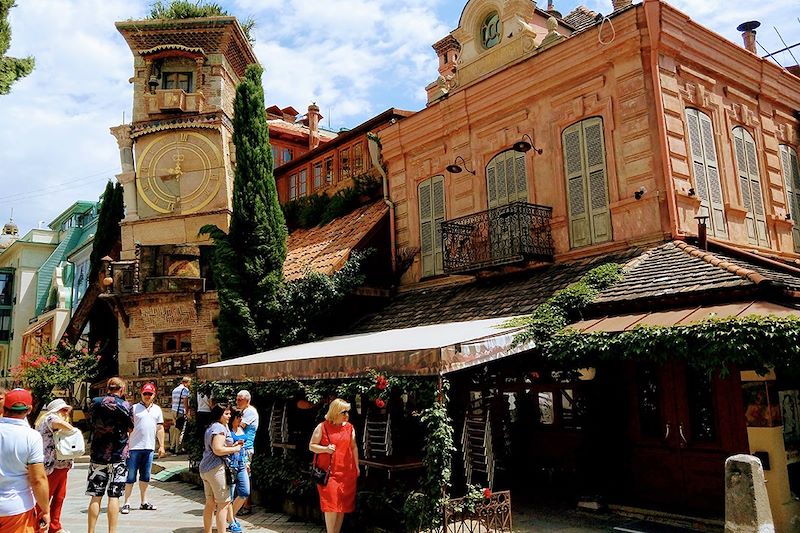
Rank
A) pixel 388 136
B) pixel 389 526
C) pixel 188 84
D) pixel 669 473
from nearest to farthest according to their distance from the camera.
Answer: pixel 389 526 < pixel 669 473 < pixel 388 136 < pixel 188 84

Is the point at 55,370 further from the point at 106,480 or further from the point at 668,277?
the point at 668,277

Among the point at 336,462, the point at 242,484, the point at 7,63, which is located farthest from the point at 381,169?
the point at 336,462

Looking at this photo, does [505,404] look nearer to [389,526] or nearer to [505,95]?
[389,526]

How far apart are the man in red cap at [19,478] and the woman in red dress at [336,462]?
2.90 m

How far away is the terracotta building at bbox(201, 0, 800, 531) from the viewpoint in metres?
8.52

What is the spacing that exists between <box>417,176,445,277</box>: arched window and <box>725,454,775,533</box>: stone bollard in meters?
8.60

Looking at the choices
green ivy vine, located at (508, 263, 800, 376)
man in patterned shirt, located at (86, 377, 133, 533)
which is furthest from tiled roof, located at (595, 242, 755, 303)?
man in patterned shirt, located at (86, 377, 133, 533)

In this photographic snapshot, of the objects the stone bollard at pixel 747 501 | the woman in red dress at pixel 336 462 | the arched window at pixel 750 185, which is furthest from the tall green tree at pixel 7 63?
the arched window at pixel 750 185

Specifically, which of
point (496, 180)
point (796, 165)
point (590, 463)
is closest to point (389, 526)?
point (590, 463)

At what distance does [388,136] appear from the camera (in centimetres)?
1559

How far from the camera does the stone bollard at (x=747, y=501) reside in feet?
19.1

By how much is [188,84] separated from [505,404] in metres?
13.9

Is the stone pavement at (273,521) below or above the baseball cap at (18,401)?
below

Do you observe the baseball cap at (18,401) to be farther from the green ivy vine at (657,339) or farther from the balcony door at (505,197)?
the balcony door at (505,197)
